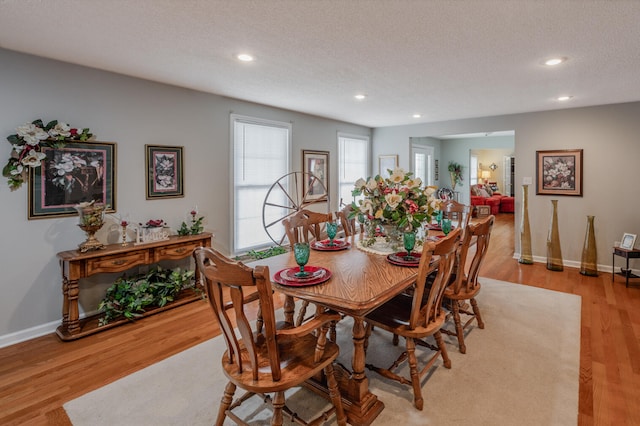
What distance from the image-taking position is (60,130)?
2.95 metres

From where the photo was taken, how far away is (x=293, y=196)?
5328 mm

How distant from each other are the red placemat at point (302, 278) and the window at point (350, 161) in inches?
167

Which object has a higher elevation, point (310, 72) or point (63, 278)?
point (310, 72)

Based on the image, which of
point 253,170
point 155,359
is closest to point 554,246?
point 253,170

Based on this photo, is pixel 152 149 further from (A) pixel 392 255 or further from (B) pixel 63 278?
(A) pixel 392 255

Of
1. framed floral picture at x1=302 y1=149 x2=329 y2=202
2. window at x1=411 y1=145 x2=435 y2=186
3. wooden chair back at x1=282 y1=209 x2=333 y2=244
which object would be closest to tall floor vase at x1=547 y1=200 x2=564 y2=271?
framed floral picture at x1=302 y1=149 x2=329 y2=202

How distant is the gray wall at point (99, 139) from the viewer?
2832 millimetres

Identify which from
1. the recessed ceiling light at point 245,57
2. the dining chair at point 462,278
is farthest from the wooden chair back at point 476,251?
the recessed ceiling light at point 245,57

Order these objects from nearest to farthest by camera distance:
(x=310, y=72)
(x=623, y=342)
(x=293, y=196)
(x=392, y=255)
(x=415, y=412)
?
1. (x=415, y=412)
2. (x=392, y=255)
3. (x=623, y=342)
4. (x=310, y=72)
5. (x=293, y=196)

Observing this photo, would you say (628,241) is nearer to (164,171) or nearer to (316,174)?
(316,174)

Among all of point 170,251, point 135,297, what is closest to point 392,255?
point 170,251

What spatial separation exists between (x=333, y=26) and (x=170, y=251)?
8.65ft

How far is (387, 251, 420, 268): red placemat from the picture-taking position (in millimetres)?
2264

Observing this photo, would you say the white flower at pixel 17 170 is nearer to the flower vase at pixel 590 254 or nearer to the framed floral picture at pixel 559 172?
the framed floral picture at pixel 559 172
